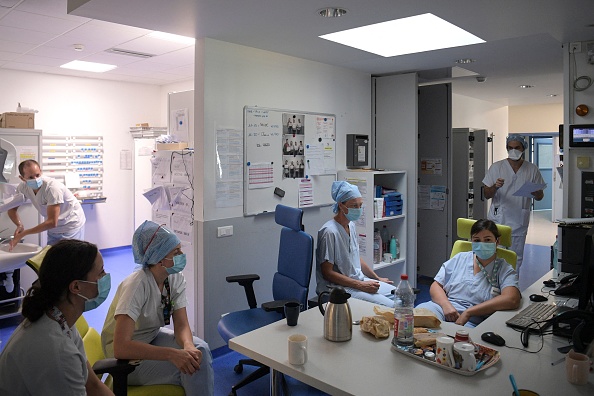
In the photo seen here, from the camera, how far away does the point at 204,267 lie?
12.4ft

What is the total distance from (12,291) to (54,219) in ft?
2.62

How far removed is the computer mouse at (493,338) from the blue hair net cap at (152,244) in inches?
62.5

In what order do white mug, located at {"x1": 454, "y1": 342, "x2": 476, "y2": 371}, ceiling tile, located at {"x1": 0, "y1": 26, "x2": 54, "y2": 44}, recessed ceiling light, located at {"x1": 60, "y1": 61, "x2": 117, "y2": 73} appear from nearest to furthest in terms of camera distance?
white mug, located at {"x1": 454, "y1": 342, "x2": 476, "y2": 371} → ceiling tile, located at {"x1": 0, "y1": 26, "x2": 54, "y2": 44} → recessed ceiling light, located at {"x1": 60, "y1": 61, "x2": 117, "y2": 73}

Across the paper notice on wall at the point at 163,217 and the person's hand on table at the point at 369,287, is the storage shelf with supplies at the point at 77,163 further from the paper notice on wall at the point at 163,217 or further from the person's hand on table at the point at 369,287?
the person's hand on table at the point at 369,287

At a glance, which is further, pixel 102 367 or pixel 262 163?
pixel 262 163

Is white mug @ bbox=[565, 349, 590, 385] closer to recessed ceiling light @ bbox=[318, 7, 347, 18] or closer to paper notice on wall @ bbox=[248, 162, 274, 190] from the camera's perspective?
recessed ceiling light @ bbox=[318, 7, 347, 18]

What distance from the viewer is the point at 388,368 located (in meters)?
1.88

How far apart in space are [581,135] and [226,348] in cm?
339

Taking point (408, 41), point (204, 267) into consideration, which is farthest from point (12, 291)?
point (408, 41)

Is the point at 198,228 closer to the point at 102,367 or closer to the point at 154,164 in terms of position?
the point at 154,164

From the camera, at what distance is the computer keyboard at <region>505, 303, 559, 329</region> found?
2330 mm

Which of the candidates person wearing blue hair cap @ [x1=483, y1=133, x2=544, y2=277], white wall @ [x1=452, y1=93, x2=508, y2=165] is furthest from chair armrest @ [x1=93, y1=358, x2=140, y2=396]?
white wall @ [x1=452, y1=93, x2=508, y2=165]

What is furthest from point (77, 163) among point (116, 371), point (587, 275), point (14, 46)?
point (587, 275)

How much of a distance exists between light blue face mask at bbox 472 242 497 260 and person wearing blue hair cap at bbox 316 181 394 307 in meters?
0.70
